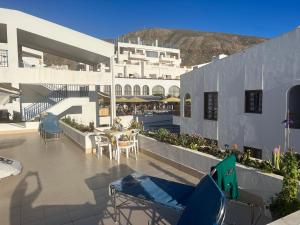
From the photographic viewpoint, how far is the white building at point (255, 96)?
9.20 metres

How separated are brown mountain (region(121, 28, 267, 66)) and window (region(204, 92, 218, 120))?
120 m

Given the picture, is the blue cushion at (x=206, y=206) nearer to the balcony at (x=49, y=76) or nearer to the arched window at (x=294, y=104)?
the arched window at (x=294, y=104)

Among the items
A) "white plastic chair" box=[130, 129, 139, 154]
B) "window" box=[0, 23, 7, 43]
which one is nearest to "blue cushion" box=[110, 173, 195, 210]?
"white plastic chair" box=[130, 129, 139, 154]

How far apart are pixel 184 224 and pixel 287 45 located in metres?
8.54

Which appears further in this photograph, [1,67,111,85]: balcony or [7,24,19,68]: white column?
[7,24,19,68]: white column

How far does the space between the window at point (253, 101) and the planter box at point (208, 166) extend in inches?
193

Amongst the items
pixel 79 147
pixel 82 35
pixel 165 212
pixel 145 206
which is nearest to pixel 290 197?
pixel 165 212

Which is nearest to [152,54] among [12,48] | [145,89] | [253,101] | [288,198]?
[145,89]

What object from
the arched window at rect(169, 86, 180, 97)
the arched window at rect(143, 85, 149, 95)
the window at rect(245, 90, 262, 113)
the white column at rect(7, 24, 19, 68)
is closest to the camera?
the window at rect(245, 90, 262, 113)

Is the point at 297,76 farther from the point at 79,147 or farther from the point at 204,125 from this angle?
the point at 79,147

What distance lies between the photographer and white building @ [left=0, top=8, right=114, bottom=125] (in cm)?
1500

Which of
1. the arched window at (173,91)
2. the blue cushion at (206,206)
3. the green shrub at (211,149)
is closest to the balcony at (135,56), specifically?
the arched window at (173,91)

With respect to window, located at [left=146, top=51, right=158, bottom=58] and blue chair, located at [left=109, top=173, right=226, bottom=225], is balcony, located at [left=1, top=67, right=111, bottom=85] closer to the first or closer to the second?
blue chair, located at [left=109, top=173, right=226, bottom=225]

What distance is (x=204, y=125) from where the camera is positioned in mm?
14500
